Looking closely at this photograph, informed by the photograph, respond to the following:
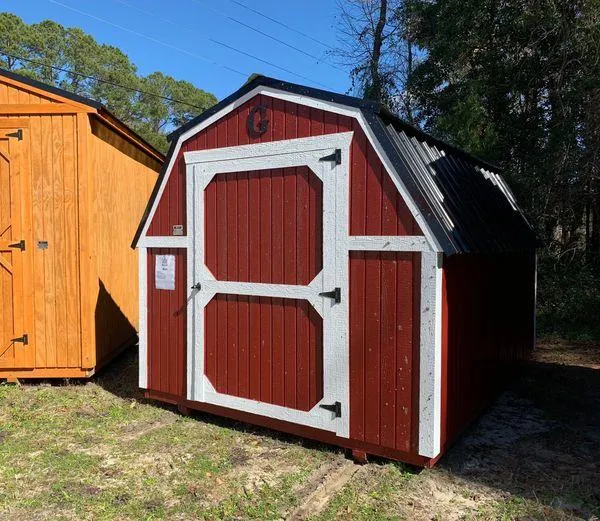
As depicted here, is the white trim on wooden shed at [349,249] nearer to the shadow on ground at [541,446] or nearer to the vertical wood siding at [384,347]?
the vertical wood siding at [384,347]

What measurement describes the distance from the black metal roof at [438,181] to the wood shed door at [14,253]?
4.72 ft

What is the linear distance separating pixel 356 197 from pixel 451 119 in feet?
24.6

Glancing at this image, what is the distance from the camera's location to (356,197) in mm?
3449

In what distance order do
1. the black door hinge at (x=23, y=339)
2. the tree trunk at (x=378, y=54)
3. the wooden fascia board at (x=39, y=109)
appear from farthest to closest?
the tree trunk at (x=378, y=54)
the black door hinge at (x=23, y=339)
the wooden fascia board at (x=39, y=109)

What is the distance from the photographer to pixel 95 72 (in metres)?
23.6

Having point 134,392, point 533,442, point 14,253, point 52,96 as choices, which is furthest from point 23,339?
point 533,442

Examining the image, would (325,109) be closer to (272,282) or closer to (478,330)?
(272,282)

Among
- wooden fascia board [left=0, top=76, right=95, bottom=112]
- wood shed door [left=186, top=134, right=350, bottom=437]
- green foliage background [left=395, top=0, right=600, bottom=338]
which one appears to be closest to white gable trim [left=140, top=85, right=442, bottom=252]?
wood shed door [left=186, top=134, right=350, bottom=437]

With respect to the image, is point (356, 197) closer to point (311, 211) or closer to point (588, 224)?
point (311, 211)

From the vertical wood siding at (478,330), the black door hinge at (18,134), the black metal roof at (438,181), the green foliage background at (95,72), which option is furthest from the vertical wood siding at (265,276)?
the green foliage background at (95,72)

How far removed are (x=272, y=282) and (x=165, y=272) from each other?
1189 millimetres

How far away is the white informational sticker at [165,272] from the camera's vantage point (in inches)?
177

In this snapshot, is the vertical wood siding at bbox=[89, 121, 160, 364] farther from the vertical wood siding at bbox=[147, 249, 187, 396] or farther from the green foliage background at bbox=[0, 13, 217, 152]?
the green foliage background at bbox=[0, 13, 217, 152]

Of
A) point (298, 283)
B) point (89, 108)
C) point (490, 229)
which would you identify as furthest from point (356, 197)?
point (89, 108)
